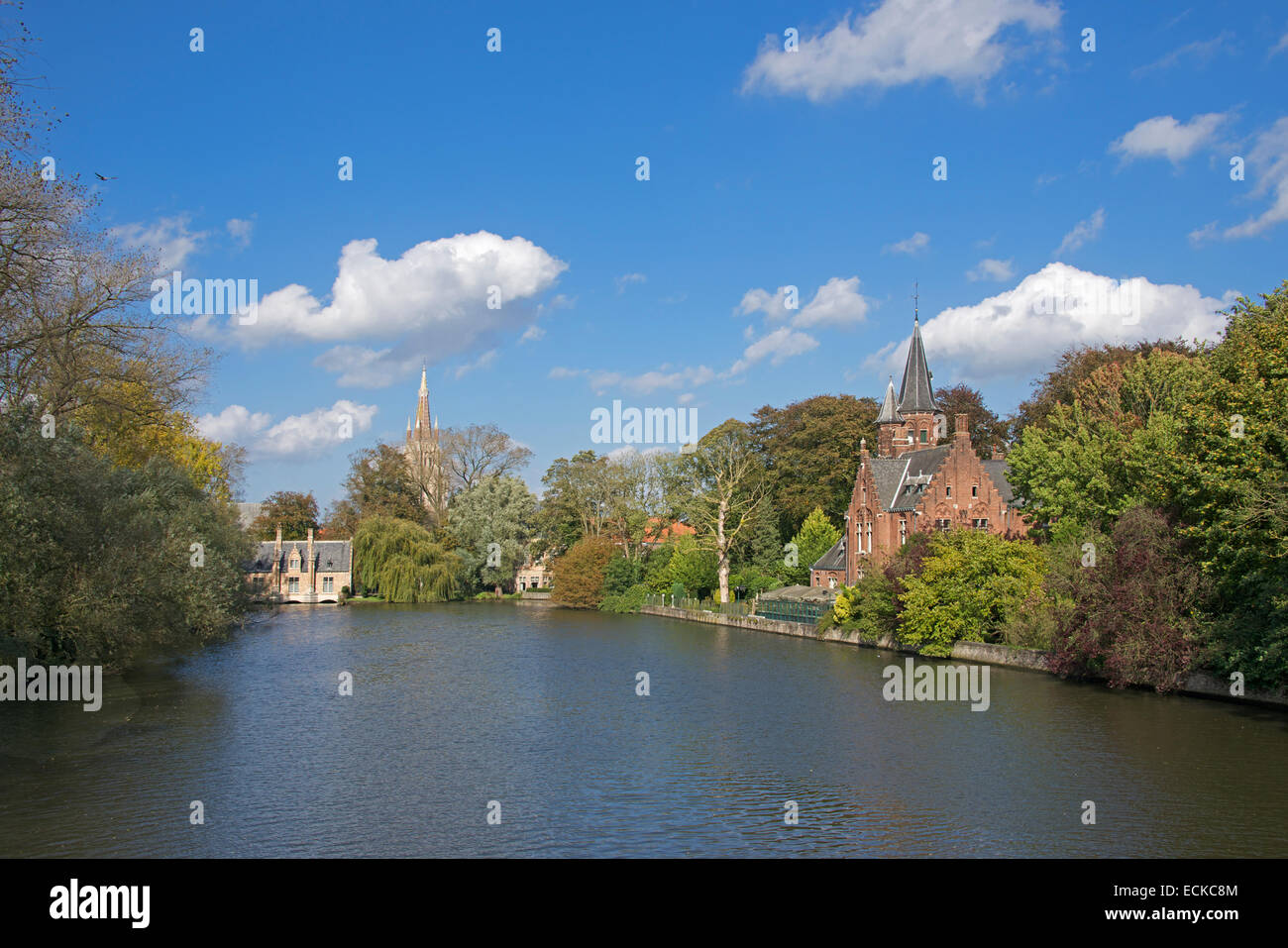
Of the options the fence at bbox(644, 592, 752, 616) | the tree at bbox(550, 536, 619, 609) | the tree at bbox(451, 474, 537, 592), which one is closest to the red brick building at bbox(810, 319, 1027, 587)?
the fence at bbox(644, 592, 752, 616)

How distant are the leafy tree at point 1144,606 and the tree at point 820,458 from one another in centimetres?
3303

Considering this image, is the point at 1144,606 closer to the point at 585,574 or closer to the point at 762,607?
the point at 762,607

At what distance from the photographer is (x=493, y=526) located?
73.5 m

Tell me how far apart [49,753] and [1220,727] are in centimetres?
2438

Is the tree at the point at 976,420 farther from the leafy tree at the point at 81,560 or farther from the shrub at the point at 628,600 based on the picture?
the leafy tree at the point at 81,560

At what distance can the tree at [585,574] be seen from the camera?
67.0m

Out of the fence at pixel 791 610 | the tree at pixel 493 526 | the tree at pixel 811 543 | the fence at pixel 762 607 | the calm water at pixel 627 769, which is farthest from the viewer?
the tree at pixel 493 526

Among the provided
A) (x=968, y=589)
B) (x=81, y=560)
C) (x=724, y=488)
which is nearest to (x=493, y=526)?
(x=724, y=488)

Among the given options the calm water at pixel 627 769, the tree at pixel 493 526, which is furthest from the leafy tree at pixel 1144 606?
the tree at pixel 493 526

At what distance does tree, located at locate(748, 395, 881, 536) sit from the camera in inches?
2410

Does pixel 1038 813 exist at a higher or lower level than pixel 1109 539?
lower
